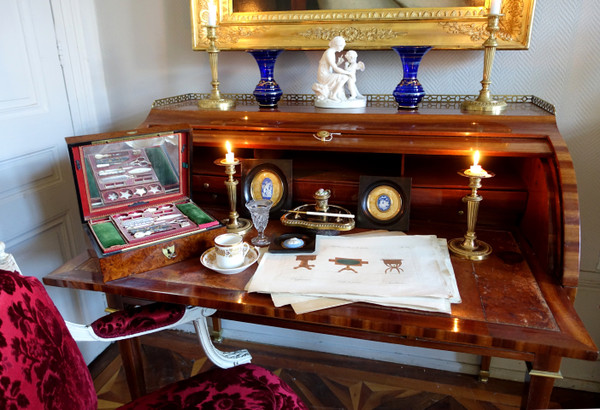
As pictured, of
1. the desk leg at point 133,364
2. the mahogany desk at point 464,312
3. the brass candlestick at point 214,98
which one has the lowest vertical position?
the desk leg at point 133,364

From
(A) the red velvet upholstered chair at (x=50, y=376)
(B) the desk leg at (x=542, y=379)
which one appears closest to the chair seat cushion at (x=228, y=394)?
(A) the red velvet upholstered chair at (x=50, y=376)

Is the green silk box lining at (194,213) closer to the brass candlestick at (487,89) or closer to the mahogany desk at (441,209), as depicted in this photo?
the mahogany desk at (441,209)

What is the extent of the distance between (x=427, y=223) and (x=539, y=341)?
0.50 m

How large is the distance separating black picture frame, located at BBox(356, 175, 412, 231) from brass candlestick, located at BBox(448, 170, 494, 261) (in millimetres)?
138

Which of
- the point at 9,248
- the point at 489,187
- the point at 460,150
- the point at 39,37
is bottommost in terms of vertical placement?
the point at 9,248

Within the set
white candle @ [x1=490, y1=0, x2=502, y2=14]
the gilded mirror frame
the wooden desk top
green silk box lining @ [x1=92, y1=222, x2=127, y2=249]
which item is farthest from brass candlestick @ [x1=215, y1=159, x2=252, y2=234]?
white candle @ [x1=490, y1=0, x2=502, y2=14]

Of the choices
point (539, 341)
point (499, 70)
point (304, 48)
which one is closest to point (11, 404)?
point (539, 341)

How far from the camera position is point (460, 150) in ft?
3.47

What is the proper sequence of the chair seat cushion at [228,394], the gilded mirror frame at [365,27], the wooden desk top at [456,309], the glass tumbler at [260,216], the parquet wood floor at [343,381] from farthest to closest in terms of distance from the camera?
the parquet wood floor at [343,381], the gilded mirror frame at [365,27], the glass tumbler at [260,216], the chair seat cushion at [228,394], the wooden desk top at [456,309]

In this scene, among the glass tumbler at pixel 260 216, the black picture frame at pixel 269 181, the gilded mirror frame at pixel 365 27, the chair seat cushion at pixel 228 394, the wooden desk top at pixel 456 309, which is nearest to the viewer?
the wooden desk top at pixel 456 309

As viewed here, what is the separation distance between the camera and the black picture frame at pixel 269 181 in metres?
1.20

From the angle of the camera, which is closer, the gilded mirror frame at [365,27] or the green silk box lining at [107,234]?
the green silk box lining at [107,234]

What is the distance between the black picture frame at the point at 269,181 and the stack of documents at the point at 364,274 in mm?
173

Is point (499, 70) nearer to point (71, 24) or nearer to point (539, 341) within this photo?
point (539, 341)
